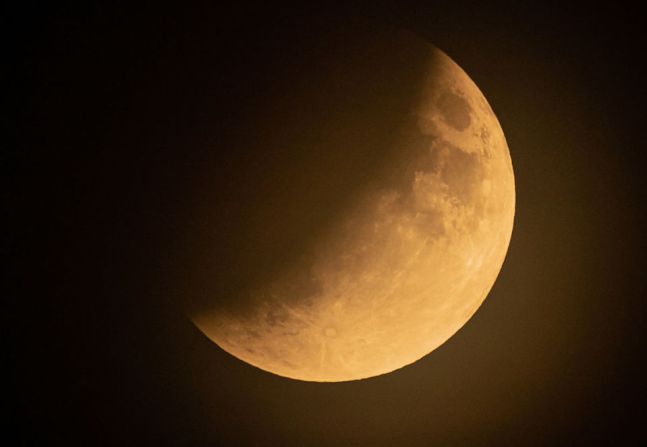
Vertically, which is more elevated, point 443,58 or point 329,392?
point 443,58

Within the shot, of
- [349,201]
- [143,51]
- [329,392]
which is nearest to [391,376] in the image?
[329,392]

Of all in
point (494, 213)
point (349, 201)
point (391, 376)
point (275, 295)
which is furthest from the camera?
point (391, 376)

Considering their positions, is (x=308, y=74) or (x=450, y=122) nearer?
(x=308, y=74)

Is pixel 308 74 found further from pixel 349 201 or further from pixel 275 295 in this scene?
pixel 275 295

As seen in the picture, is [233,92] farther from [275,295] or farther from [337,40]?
[275,295]

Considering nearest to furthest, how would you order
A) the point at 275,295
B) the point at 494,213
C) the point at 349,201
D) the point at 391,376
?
the point at 349,201, the point at 275,295, the point at 494,213, the point at 391,376

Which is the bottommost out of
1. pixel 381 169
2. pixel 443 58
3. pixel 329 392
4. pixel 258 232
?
pixel 329 392
